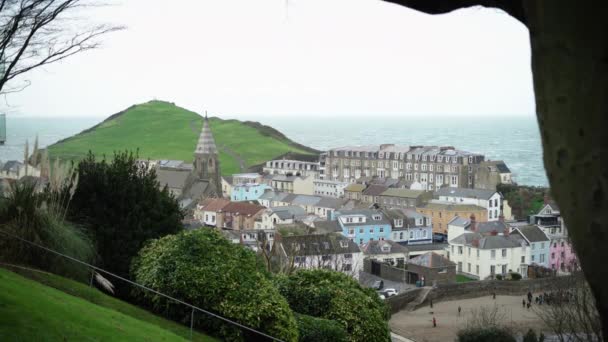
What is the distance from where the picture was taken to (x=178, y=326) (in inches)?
374

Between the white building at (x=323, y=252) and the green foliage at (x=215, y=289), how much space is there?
2806 cm

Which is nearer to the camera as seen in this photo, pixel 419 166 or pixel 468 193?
pixel 468 193

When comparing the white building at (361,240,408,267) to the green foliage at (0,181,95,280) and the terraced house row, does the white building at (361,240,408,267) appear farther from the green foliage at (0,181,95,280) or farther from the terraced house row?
the green foliage at (0,181,95,280)

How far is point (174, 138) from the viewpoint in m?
162

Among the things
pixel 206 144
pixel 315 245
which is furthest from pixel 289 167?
pixel 315 245

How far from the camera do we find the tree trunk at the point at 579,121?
1.93m

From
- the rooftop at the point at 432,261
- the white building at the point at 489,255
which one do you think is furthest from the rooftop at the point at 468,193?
the rooftop at the point at 432,261

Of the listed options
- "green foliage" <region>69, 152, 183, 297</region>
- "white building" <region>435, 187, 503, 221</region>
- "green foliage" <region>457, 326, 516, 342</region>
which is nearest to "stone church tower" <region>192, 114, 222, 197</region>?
"white building" <region>435, 187, 503, 221</region>

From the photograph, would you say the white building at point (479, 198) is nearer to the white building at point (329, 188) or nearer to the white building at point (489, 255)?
the white building at point (329, 188)

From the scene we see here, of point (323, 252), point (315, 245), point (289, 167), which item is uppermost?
point (289, 167)

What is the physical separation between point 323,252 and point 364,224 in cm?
1920

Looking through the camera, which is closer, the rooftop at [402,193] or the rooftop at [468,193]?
the rooftop at [468,193]

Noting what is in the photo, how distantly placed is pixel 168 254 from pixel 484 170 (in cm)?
8866

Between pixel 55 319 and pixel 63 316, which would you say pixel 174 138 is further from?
pixel 55 319
